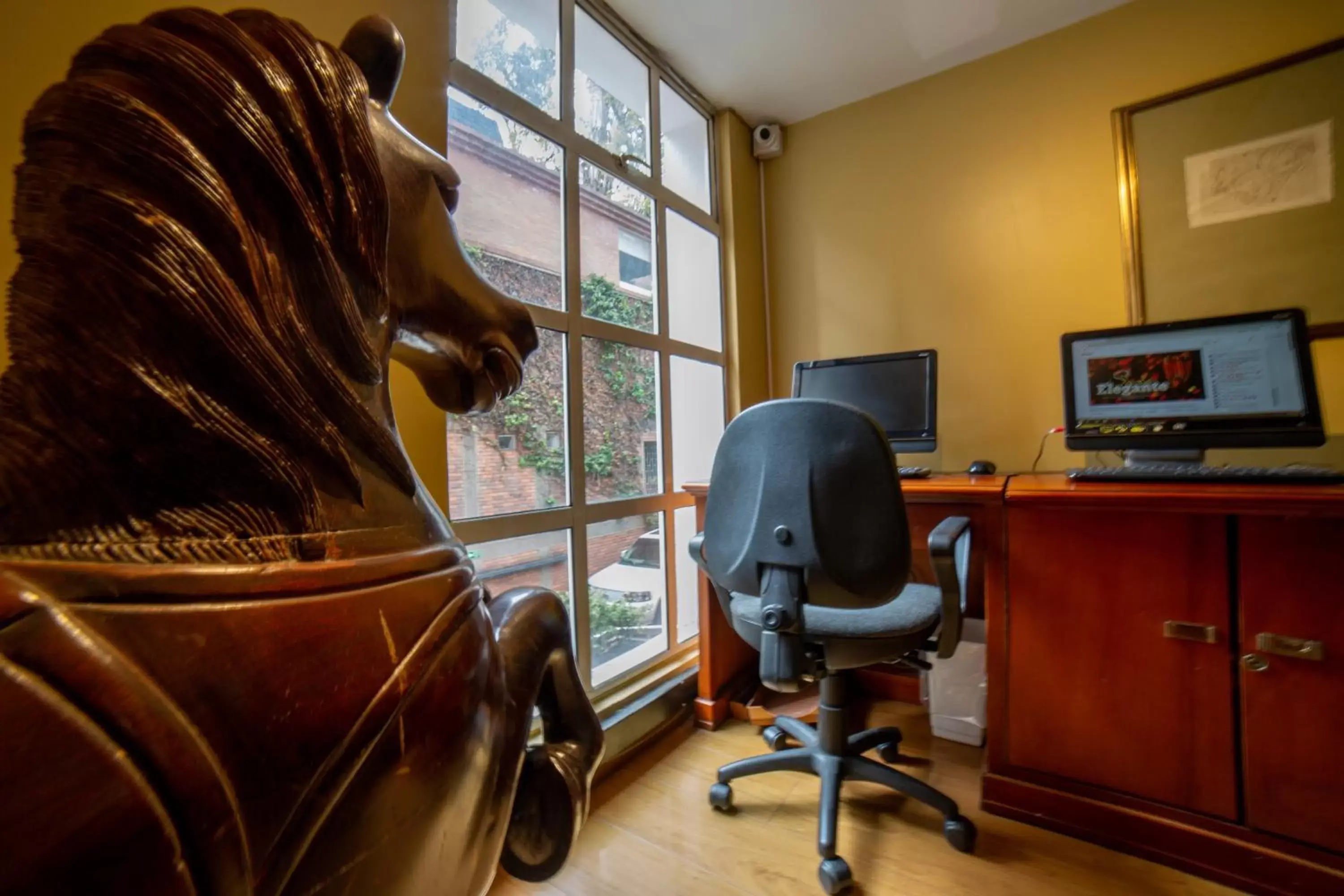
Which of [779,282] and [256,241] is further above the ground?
[779,282]

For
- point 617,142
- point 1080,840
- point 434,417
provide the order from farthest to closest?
point 617,142 → point 1080,840 → point 434,417

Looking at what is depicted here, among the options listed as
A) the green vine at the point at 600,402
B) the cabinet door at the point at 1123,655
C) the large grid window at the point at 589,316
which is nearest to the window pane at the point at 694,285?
the large grid window at the point at 589,316

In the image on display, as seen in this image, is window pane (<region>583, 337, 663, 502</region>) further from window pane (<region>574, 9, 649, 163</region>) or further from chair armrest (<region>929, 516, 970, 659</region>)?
chair armrest (<region>929, 516, 970, 659</region>)

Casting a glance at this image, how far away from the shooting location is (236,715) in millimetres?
257

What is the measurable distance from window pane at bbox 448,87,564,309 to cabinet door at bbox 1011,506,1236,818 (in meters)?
1.38

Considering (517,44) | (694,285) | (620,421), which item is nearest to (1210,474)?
(620,421)

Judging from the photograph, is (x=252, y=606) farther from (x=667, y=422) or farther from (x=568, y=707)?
(x=667, y=422)

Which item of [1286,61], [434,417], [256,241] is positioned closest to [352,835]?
[256,241]

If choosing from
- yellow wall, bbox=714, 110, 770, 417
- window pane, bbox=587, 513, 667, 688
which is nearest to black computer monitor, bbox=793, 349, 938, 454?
yellow wall, bbox=714, 110, 770, 417

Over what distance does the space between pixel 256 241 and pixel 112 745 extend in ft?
0.89

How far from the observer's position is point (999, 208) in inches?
73.1

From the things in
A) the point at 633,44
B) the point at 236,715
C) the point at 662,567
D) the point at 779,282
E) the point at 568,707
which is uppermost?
the point at 633,44

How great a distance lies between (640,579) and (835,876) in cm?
95

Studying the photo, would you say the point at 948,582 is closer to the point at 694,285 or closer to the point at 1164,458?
the point at 1164,458
